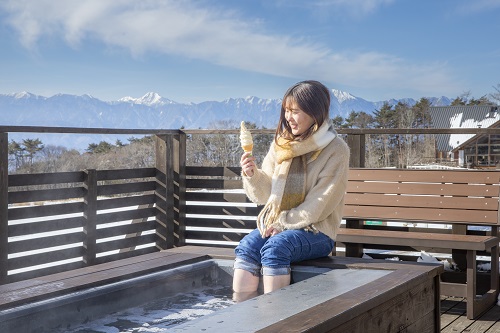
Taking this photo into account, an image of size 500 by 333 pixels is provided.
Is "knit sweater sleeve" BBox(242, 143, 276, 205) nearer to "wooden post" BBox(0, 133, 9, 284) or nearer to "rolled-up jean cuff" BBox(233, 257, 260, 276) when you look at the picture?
"rolled-up jean cuff" BBox(233, 257, 260, 276)

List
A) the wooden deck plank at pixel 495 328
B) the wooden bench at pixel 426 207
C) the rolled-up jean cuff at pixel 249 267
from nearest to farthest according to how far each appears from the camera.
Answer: the rolled-up jean cuff at pixel 249 267, the wooden deck plank at pixel 495 328, the wooden bench at pixel 426 207

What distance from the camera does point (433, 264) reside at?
2.77 metres

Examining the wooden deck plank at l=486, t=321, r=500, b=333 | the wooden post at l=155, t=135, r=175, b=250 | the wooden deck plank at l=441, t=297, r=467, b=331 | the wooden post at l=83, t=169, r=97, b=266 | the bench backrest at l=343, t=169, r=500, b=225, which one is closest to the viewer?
the wooden deck plank at l=486, t=321, r=500, b=333

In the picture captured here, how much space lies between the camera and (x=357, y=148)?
4727 millimetres

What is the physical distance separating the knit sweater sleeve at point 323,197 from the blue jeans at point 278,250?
2.0 inches

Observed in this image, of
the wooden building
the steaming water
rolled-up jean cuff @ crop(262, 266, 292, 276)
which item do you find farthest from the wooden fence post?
the wooden building

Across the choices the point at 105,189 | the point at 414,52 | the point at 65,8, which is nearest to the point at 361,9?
the point at 414,52

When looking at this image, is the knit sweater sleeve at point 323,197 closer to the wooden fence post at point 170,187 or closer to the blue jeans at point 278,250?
the blue jeans at point 278,250

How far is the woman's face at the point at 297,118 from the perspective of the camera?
286cm

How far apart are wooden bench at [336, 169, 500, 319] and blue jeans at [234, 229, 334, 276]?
115 cm

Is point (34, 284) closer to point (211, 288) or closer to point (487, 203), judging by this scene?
point (211, 288)

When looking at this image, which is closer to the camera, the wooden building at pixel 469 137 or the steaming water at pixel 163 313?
the steaming water at pixel 163 313

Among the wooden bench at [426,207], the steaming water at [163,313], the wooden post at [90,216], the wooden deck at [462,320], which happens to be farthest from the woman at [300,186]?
the wooden post at [90,216]

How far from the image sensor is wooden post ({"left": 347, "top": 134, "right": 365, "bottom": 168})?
4.71m
